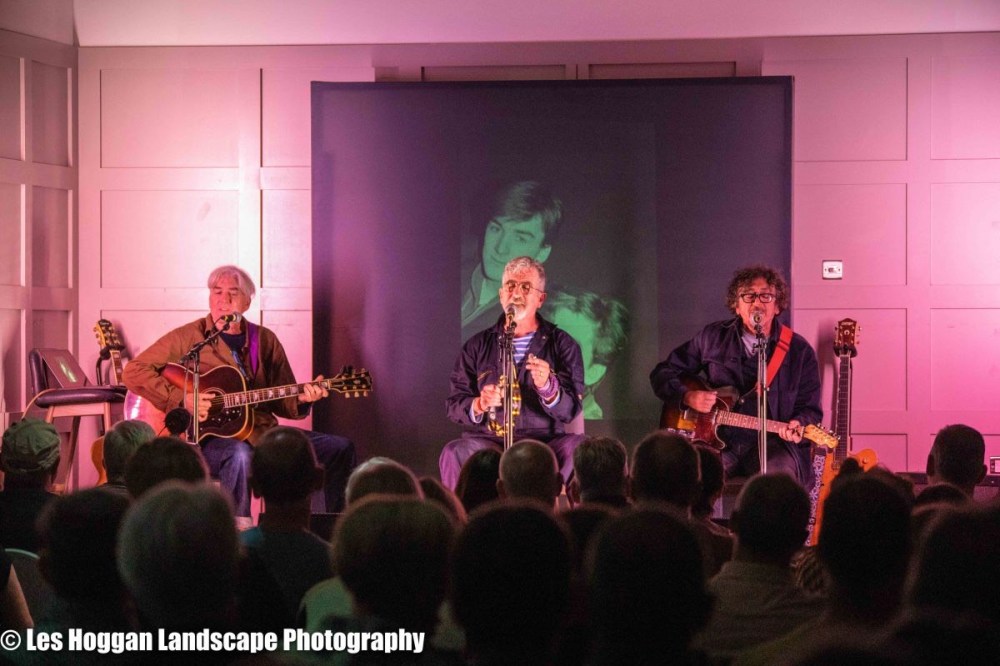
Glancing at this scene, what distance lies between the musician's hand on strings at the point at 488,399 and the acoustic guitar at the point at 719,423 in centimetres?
96

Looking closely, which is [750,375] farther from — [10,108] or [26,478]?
[10,108]

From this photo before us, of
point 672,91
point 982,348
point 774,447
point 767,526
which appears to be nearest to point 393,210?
Answer: point 672,91

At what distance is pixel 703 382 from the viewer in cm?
557

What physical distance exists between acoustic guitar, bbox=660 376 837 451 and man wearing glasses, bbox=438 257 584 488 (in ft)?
1.84

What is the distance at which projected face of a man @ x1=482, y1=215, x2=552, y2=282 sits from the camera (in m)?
6.58

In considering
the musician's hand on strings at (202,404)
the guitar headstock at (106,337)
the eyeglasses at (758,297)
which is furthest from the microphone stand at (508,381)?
the guitar headstock at (106,337)

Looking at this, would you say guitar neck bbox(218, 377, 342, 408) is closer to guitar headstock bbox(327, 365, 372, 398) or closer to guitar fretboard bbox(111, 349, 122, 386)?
guitar headstock bbox(327, 365, 372, 398)

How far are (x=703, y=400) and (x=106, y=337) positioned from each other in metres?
3.75

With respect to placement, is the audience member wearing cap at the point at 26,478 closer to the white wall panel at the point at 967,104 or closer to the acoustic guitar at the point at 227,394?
the acoustic guitar at the point at 227,394

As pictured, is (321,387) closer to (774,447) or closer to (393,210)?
(393,210)

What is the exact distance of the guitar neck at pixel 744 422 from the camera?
17.6 ft

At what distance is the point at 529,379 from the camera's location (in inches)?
215

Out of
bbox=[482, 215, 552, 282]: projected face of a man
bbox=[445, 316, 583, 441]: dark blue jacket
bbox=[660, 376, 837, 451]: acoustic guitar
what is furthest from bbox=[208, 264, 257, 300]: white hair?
bbox=[660, 376, 837, 451]: acoustic guitar

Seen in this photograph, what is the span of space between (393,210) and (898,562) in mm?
5079
